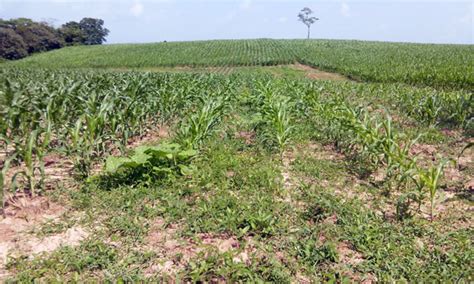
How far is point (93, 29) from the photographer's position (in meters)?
87.6

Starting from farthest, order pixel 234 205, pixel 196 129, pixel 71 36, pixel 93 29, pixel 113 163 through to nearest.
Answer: pixel 93 29 < pixel 71 36 < pixel 196 129 < pixel 113 163 < pixel 234 205

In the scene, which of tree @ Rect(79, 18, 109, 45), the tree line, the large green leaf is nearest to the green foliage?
the large green leaf

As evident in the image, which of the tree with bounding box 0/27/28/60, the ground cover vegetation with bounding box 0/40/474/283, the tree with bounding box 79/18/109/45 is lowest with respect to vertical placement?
the ground cover vegetation with bounding box 0/40/474/283

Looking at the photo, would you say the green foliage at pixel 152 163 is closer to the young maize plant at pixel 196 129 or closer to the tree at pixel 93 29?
the young maize plant at pixel 196 129

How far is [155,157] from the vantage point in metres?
4.08

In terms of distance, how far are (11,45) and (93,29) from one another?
125 feet

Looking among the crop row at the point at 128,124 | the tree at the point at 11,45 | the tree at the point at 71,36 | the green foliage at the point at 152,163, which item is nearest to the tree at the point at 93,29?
the tree at the point at 71,36

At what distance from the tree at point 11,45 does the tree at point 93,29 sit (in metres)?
33.8

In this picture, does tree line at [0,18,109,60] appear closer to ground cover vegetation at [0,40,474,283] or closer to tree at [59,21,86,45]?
tree at [59,21,86,45]

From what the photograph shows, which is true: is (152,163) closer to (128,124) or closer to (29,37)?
(128,124)

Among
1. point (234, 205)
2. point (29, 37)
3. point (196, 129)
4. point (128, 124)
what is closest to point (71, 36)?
point (29, 37)

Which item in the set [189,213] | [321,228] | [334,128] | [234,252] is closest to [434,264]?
[321,228]

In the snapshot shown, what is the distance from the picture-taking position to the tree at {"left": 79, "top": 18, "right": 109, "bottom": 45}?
285 feet

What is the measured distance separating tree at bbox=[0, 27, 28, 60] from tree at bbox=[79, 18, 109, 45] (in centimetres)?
3378
